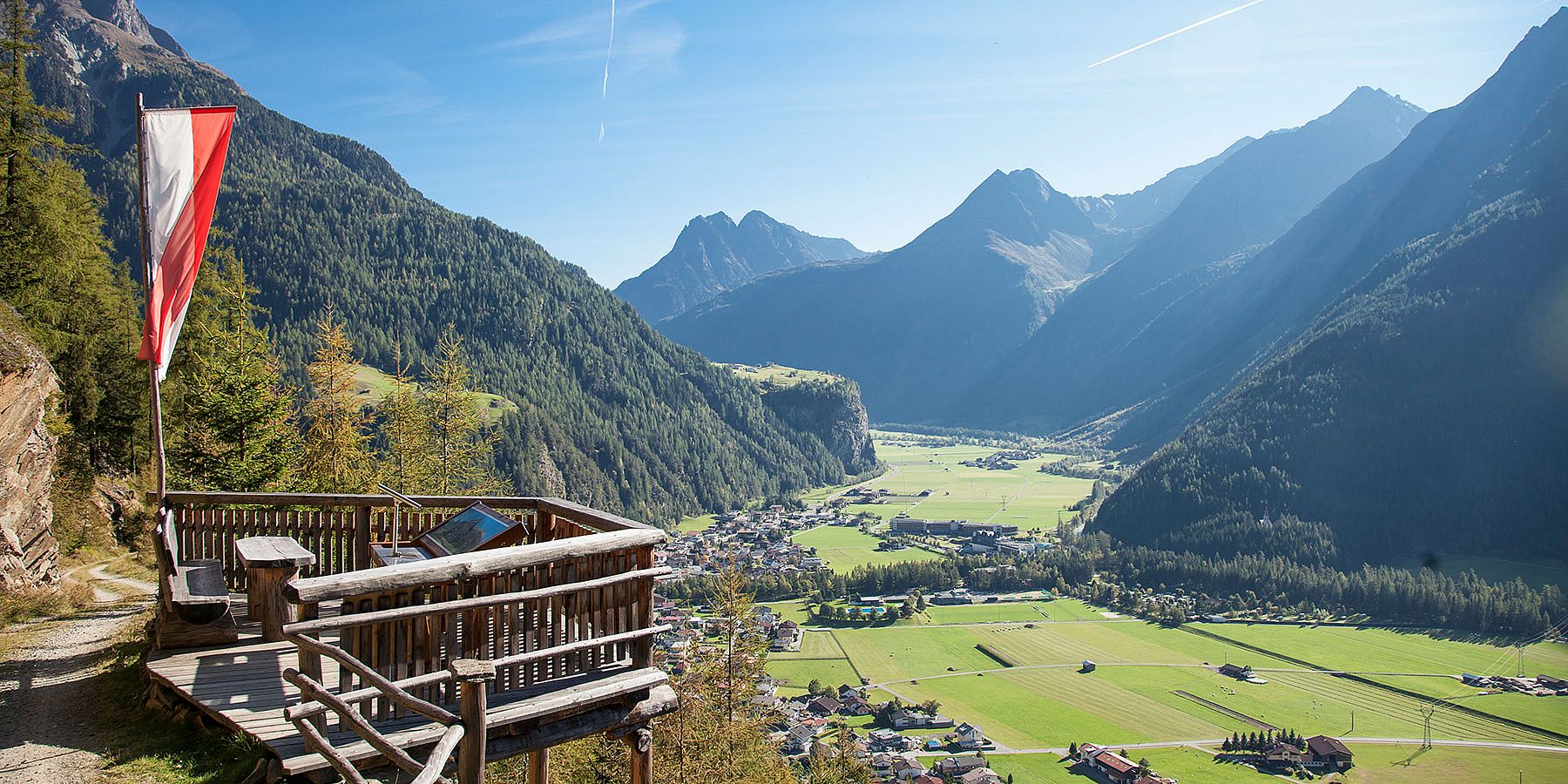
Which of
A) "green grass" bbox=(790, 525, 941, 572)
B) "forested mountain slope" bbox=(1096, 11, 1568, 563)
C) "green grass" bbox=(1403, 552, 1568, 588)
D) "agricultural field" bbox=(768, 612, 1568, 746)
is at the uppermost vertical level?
"forested mountain slope" bbox=(1096, 11, 1568, 563)

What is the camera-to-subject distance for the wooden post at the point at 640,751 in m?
8.39

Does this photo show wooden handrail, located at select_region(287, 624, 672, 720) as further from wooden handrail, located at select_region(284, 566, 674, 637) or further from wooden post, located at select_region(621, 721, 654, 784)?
wooden post, located at select_region(621, 721, 654, 784)

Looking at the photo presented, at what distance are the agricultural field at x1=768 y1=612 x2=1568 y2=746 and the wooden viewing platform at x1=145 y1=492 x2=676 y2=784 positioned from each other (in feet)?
172

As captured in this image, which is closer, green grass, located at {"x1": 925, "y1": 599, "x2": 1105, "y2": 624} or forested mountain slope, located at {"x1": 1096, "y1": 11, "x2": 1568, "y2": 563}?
green grass, located at {"x1": 925, "y1": 599, "x2": 1105, "y2": 624}

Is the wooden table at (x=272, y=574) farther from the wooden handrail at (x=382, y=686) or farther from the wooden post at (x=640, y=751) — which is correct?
the wooden post at (x=640, y=751)

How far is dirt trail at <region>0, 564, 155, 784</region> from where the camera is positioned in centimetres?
876

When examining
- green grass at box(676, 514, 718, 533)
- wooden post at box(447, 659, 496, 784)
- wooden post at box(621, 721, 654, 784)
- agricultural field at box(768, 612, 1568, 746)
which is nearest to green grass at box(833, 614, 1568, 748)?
agricultural field at box(768, 612, 1568, 746)

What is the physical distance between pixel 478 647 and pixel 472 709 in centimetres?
184

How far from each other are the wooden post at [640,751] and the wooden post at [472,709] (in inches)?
128

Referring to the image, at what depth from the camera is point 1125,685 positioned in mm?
66375

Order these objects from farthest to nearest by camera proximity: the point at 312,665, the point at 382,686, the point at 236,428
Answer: the point at 236,428 → the point at 312,665 → the point at 382,686

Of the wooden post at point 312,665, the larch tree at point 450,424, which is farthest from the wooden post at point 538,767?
the larch tree at point 450,424

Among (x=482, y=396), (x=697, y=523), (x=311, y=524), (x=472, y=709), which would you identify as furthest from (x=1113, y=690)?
(x=482, y=396)

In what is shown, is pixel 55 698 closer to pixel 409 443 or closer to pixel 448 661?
pixel 448 661
